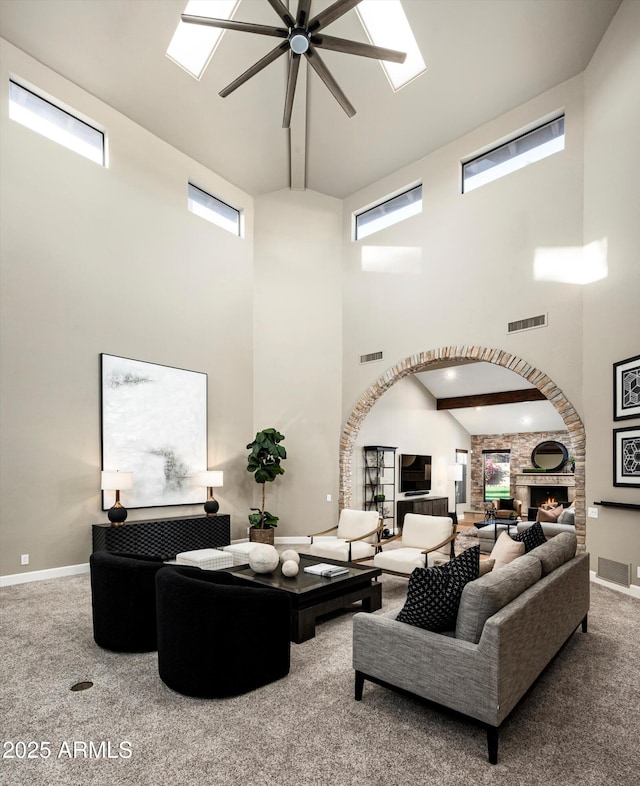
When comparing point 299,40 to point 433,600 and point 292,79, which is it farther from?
point 433,600

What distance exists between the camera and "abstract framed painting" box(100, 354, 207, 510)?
21.7ft

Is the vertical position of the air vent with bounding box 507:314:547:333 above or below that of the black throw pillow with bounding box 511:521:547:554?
above

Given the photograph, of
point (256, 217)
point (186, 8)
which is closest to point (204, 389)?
point (256, 217)

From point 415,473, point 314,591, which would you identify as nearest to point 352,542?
point 314,591

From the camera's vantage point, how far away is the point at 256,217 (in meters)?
9.16

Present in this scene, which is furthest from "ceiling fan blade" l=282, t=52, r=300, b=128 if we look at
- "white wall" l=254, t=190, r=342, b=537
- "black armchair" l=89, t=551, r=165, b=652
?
"black armchair" l=89, t=551, r=165, b=652

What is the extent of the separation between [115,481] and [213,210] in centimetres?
496

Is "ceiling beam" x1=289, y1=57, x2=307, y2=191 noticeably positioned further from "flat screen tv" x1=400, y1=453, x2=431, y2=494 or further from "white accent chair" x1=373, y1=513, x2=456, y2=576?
"flat screen tv" x1=400, y1=453, x2=431, y2=494

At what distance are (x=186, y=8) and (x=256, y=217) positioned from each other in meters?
3.67

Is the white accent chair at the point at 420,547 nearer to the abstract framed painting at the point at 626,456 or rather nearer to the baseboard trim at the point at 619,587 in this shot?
the baseboard trim at the point at 619,587

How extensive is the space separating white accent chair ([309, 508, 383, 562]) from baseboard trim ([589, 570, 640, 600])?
2.52 m

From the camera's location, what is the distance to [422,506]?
11.1 meters

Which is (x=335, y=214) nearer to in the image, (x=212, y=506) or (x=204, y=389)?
(x=204, y=389)

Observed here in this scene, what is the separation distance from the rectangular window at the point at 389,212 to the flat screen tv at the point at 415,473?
5.19 metres
